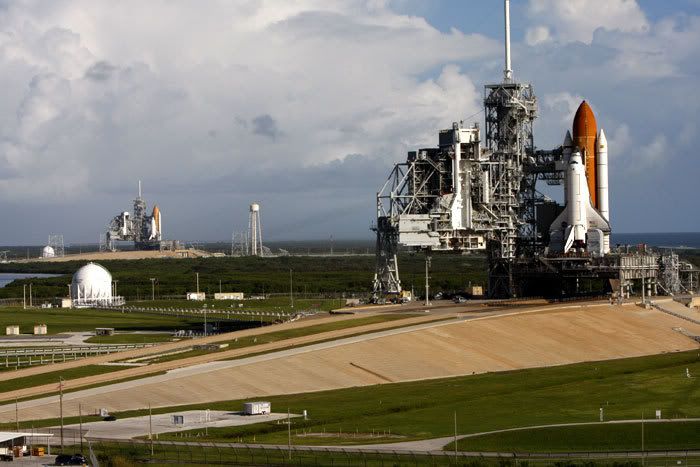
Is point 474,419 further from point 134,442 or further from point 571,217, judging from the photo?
point 571,217

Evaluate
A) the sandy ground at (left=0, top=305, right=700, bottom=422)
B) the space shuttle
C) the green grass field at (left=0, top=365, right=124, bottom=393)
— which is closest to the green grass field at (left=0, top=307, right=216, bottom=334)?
the sandy ground at (left=0, top=305, right=700, bottom=422)

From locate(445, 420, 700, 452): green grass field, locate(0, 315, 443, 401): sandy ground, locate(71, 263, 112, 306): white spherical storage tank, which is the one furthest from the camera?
locate(71, 263, 112, 306): white spherical storage tank

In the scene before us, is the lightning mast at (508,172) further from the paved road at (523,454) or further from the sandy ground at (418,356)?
the paved road at (523,454)

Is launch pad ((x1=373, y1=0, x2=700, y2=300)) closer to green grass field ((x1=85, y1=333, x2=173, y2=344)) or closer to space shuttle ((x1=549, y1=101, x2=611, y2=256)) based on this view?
space shuttle ((x1=549, y1=101, x2=611, y2=256))

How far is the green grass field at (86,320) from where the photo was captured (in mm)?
137850

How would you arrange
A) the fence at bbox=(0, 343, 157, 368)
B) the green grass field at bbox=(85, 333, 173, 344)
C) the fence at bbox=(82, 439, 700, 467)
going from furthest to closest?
the green grass field at bbox=(85, 333, 173, 344)
the fence at bbox=(0, 343, 157, 368)
the fence at bbox=(82, 439, 700, 467)

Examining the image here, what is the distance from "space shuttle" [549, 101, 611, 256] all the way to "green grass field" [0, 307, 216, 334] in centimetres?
3924

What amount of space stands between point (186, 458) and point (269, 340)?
149ft

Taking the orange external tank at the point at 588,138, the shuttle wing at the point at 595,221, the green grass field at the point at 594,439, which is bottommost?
the green grass field at the point at 594,439

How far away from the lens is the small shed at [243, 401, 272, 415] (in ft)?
248

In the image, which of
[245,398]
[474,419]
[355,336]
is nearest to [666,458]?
[474,419]

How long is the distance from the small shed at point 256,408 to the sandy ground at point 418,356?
7.47m

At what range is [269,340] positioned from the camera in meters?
106

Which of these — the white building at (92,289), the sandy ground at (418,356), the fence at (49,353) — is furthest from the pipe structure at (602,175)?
the white building at (92,289)
